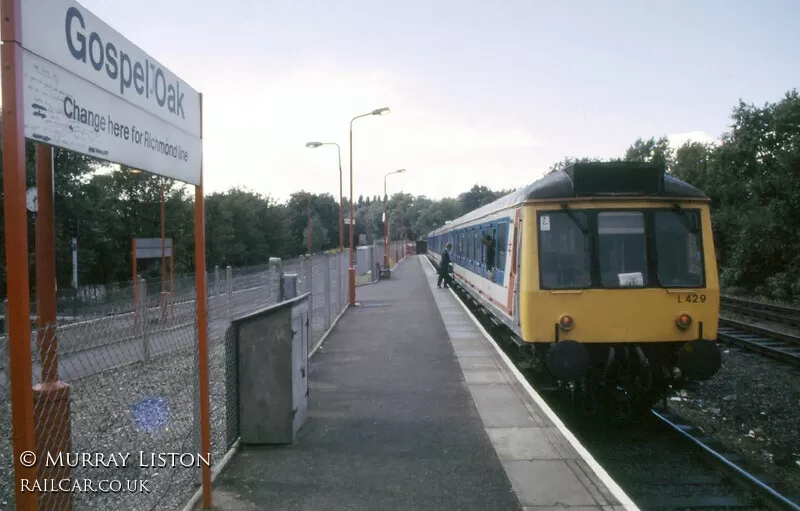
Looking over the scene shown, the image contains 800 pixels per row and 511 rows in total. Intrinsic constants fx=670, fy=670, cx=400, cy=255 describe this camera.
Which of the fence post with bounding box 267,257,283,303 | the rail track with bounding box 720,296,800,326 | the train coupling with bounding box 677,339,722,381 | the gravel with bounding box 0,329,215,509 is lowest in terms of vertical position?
the rail track with bounding box 720,296,800,326

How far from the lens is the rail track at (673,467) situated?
6.36 metres

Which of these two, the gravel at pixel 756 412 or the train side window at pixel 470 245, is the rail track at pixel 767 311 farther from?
the train side window at pixel 470 245

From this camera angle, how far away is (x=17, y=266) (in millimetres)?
2686

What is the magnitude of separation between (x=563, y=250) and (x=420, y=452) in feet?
12.0

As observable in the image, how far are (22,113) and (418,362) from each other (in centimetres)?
861

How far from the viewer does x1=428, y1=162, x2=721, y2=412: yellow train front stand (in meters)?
8.39

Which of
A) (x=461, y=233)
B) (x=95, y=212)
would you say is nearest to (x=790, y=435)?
(x=461, y=233)

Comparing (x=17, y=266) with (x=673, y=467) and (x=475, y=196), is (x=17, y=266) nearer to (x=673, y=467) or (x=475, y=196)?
(x=673, y=467)

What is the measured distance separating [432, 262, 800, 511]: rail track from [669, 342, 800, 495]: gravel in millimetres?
409

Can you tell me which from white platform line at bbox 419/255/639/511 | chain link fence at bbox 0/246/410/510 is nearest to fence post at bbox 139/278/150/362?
chain link fence at bbox 0/246/410/510

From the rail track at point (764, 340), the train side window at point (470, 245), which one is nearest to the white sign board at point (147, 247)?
the train side window at point (470, 245)

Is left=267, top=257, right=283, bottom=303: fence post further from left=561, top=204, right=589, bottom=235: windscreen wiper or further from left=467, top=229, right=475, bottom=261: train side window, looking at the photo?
left=467, top=229, right=475, bottom=261: train side window

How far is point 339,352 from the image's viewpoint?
11.8 m

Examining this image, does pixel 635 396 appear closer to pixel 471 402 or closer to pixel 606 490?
pixel 471 402
